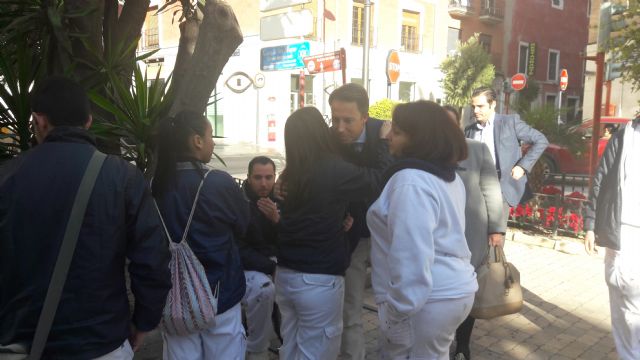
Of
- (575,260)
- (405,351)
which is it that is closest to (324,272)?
(405,351)

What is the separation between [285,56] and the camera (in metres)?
13.6

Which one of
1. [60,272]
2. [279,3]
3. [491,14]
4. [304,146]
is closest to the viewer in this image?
[60,272]

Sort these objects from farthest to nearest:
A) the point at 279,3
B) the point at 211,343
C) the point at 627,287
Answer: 1. the point at 279,3
2. the point at 627,287
3. the point at 211,343

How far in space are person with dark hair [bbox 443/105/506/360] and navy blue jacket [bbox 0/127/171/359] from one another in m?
2.25

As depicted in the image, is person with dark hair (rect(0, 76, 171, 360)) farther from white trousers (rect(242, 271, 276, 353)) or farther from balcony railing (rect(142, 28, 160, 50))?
balcony railing (rect(142, 28, 160, 50))


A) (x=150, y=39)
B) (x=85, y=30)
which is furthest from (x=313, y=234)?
(x=150, y=39)

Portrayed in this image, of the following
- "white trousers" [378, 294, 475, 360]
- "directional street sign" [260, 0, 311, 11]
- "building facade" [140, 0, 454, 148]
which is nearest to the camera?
"white trousers" [378, 294, 475, 360]

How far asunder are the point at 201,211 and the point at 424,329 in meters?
1.13

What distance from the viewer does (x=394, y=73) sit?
10.6m

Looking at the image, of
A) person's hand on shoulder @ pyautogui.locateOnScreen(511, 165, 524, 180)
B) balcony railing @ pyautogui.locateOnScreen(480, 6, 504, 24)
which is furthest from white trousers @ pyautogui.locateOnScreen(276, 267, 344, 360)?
balcony railing @ pyautogui.locateOnScreen(480, 6, 504, 24)

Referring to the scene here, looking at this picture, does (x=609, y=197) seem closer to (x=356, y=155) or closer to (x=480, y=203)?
(x=480, y=203)

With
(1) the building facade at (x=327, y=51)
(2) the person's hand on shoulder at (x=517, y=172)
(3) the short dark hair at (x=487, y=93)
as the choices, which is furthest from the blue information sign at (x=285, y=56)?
(2) the person's hand on shoulder at (x=517, y=172)

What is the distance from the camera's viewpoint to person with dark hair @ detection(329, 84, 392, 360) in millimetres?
3264

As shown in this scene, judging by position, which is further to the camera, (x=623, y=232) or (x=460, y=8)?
(x=460, y=8)
